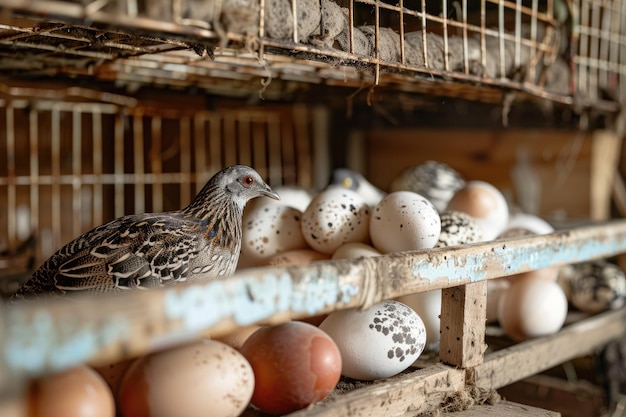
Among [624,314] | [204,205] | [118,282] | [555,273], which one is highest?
[204,205]

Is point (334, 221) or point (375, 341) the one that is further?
point (334, 221)

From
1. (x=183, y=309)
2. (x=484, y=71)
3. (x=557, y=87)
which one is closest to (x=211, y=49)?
(x=183, y=309)

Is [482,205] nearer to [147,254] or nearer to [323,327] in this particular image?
[323,327]

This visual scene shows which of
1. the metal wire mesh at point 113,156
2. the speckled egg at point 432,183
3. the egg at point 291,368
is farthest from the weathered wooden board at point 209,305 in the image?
the metal wire mesh at point 113,156

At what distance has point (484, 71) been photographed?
168cm

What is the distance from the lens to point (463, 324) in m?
1.39

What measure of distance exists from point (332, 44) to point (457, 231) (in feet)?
2.18

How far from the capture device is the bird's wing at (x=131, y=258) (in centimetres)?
126

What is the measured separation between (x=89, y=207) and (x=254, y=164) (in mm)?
920

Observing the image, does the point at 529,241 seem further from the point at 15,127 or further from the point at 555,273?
the point at 15,127

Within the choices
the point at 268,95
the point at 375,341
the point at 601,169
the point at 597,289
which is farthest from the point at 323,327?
the point at 601,169

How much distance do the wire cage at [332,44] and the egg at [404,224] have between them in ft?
1.00

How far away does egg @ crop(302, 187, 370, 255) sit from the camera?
166 centimetres

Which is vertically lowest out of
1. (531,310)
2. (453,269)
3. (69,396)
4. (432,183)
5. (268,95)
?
(531,310)
